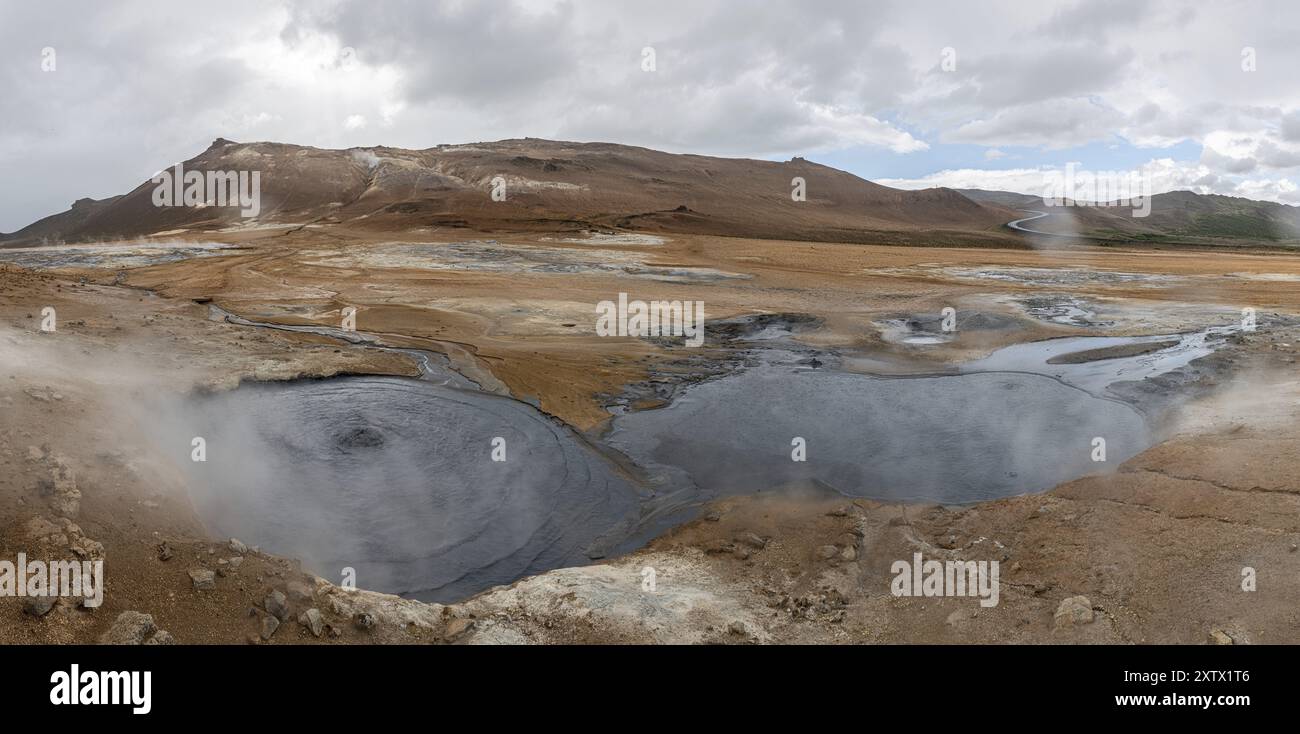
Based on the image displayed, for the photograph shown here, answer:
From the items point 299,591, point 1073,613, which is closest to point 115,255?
point 299,591

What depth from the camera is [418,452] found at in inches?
468

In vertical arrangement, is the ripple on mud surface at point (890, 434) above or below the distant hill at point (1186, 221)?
below

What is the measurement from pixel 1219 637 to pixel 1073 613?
992 millimetres

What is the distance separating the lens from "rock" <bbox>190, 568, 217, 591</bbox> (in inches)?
250

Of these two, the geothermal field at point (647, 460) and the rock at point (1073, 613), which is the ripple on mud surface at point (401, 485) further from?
the rock at point (1073, 613)

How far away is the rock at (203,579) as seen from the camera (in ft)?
20.8

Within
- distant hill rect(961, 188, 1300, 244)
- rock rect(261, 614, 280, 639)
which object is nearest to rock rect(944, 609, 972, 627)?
rock rect(261, 614, 280, 639)

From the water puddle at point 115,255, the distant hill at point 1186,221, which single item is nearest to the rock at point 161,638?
the water puddle at point 115,255

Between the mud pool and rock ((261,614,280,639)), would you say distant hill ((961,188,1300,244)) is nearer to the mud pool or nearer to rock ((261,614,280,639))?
the mud pool

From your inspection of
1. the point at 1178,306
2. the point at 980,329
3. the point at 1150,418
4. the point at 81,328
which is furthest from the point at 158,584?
the point at 1178,306

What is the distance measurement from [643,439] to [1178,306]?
21.0 m

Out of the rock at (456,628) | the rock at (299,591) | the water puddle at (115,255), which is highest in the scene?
the water puddle at (115,255)

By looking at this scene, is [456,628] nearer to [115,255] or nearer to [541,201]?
[115,255]

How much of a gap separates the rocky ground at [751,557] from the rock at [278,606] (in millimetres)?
17
